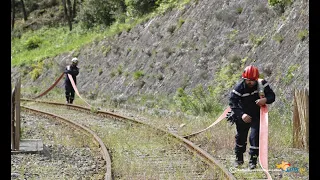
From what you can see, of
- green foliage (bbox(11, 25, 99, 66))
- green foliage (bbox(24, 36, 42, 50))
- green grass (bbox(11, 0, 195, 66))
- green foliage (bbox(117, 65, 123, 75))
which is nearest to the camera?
green foliage (bbox(117, 65, 123, 75))

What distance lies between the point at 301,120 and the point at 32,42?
39.7 m

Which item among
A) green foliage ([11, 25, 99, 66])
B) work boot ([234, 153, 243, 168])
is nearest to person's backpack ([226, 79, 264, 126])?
work boot ([234, 153, 243, 168])

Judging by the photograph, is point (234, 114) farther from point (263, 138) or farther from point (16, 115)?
point (16, 115)

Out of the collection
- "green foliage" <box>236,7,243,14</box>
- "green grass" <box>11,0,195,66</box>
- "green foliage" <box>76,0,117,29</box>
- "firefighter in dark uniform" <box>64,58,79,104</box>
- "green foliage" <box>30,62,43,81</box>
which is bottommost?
"firefighter in dark uniform" <box>64,58,79,104</box>

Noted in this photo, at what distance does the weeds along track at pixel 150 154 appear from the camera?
8516 mm

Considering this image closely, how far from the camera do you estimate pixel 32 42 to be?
4722 cm

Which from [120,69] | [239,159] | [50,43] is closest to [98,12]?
[50,43]

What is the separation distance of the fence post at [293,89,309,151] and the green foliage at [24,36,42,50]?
3884 cm

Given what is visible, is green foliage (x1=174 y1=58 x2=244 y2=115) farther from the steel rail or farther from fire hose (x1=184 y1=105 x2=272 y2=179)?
fire hose (x1=184 y1=105 x2=272 y2=179)

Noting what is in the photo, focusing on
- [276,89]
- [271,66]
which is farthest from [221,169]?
[271,66]

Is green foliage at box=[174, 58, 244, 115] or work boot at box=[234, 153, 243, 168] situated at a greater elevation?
green foliage at box=[174, 58, 244, 115]

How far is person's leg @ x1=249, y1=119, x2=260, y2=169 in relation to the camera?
334 inches

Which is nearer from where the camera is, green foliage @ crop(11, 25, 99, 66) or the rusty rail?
the rusty rail

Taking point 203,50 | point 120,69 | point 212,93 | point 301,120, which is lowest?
point 301,120
